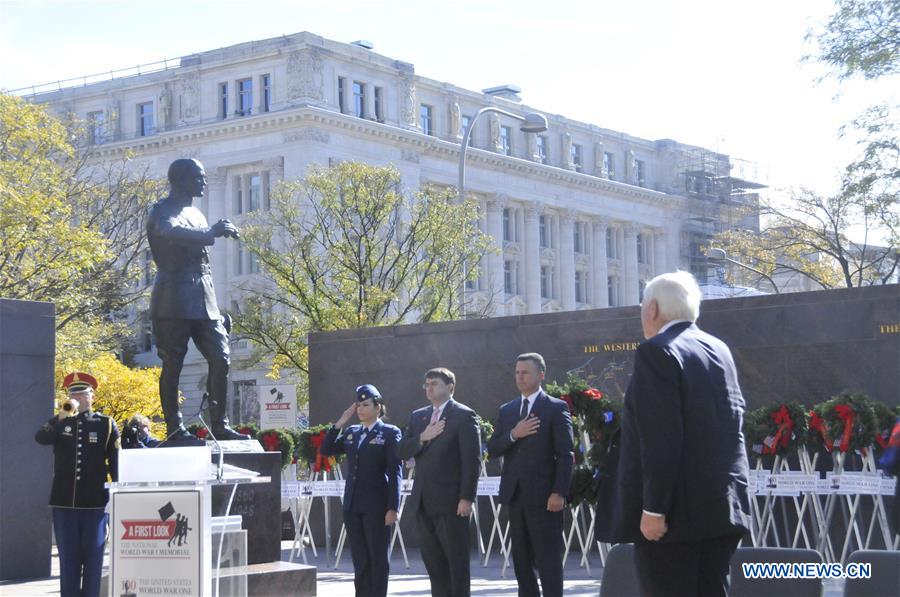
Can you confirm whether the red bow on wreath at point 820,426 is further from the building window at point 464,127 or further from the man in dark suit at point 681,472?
the building window at point 464,127

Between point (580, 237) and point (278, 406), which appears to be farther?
point (580, 237)

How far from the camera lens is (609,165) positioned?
89.8 metres

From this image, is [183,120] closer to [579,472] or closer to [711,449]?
[579,472]

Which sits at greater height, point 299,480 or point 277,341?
point 277,341

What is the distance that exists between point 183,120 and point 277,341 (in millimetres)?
31996

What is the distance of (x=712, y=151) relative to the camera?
9338 cm

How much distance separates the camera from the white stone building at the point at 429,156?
2682 inches

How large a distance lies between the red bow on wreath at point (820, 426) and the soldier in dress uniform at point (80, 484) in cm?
707

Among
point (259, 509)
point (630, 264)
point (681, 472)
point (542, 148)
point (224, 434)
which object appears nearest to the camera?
point (681, 472)

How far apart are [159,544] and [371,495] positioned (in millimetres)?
3754

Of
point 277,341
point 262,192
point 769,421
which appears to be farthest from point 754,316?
point 262,192

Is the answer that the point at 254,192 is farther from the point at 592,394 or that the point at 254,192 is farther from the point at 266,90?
the point at 592,394

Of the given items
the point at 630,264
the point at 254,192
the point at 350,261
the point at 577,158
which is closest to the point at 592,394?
the point at 350,261

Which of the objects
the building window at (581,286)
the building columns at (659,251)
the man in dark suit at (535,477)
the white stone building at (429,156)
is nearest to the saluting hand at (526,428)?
the man in dark suit at (535,477)
